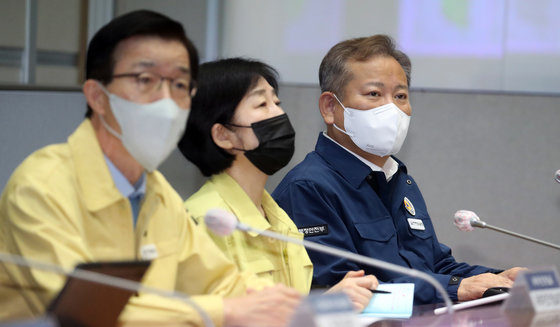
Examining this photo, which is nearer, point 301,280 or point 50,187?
point 50,187

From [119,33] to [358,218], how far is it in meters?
1.02

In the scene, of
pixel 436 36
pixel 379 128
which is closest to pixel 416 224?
pixel 379 128

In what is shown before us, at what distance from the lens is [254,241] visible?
2021 mm

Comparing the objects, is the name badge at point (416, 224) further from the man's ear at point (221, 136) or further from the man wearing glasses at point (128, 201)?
the man wearing glasses at point (128, 201)

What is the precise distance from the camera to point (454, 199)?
323 cm

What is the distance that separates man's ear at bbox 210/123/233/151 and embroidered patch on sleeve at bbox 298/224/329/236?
339 millimetres

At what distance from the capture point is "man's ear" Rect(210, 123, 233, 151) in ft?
6.88

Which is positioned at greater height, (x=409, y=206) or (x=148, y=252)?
(x=148, y=252)

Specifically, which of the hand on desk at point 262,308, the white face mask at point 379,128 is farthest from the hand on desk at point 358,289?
the white face mask at point 379,128

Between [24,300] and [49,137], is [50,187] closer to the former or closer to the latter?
[24,300]

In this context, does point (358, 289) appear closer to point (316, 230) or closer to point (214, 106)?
point (316, 230)

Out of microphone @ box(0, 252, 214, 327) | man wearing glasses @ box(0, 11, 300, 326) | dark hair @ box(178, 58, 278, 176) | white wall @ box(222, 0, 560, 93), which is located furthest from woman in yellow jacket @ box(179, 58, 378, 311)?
white wall @ box(222, 0, 560, 93)

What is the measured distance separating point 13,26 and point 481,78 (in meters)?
1.88

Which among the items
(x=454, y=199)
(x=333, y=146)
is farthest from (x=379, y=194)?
(x=454, y=199)
